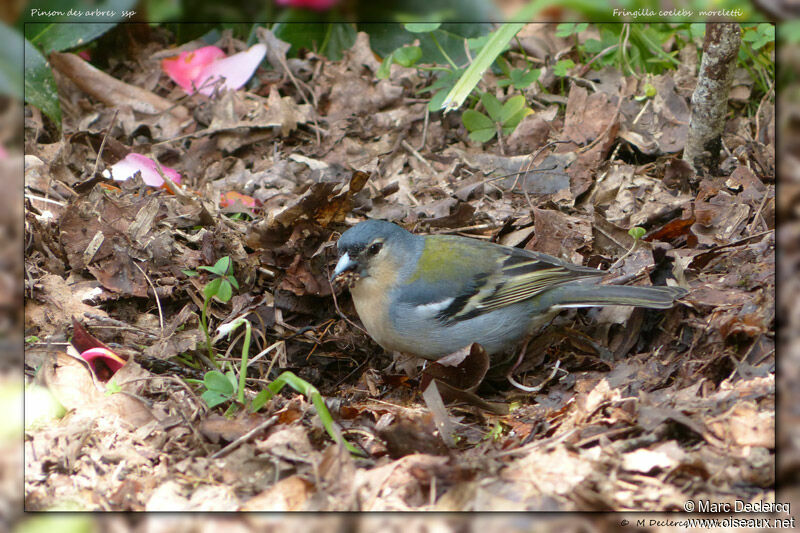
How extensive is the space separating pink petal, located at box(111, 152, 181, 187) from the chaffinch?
1720 mm

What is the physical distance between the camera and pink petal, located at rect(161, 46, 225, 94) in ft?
20.5

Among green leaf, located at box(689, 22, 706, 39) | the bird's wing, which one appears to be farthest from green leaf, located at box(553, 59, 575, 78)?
the bird's wing

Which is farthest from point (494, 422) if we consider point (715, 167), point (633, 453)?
point (715, 167)

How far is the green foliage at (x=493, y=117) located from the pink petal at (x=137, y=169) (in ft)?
7.69

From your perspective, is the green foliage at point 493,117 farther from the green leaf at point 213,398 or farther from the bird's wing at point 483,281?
the green leaf at point 213,398

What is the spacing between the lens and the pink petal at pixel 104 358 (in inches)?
133

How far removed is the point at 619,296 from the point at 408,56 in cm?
300

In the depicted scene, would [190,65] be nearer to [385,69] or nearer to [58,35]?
[58,35]

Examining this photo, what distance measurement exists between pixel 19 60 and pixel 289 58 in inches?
181

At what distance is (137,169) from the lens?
509 cm

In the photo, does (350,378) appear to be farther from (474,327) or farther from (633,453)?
(633,453)

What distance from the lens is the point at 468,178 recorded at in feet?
17.3

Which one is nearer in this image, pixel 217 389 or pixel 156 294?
pixel 217 389

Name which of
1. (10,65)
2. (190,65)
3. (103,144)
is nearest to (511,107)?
(190,65)
